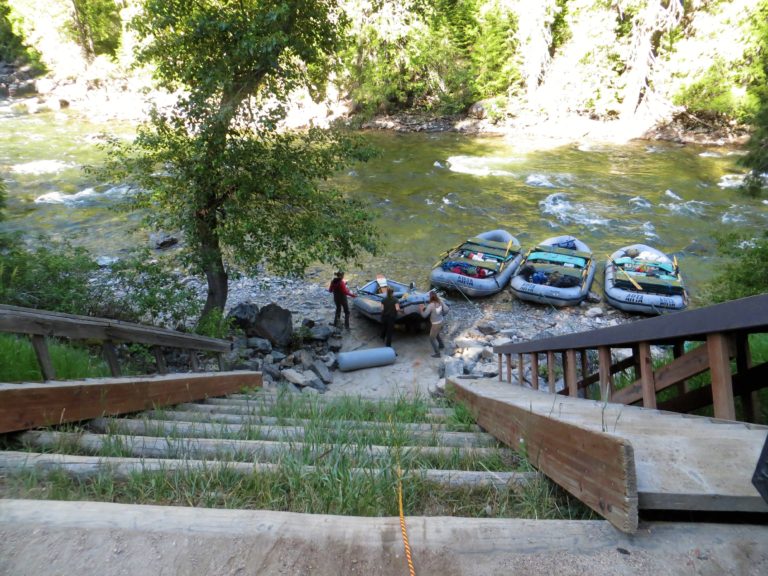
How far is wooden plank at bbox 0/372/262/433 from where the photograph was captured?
93.2 inches

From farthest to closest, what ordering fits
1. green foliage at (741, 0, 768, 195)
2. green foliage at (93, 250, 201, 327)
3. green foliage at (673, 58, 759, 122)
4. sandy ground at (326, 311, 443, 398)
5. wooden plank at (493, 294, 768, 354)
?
green foliage at (673, 58, 759, 122) → sandy ground at (326, 311, 443, 398) → green foliage at (93, 250, 201, 327) → green foliage at (741, 0, 768, 195) → wooden plank at (493, 294, 768, 354)

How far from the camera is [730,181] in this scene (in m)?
18.6

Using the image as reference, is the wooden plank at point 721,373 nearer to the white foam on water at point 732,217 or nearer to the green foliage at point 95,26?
the white foam on water at point 732,217

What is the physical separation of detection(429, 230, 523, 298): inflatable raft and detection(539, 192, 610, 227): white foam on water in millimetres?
3492

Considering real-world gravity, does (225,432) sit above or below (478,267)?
above

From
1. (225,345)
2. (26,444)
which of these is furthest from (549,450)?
(225,345)

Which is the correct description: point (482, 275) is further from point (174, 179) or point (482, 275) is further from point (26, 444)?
point (26, 444)

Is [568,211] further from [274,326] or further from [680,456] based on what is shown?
[680,456]

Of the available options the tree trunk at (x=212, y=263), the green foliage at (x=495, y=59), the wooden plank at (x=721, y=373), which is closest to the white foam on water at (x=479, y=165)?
the green foliage at (x=495, y=59)

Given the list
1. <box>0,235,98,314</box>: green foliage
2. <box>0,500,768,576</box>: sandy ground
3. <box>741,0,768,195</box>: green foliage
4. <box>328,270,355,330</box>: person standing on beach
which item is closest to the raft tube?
<box>328,270,355,330</box>: person standing on beach

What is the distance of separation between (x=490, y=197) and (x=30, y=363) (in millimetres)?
15862

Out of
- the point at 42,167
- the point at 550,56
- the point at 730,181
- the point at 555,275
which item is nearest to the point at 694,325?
the point at 555,275

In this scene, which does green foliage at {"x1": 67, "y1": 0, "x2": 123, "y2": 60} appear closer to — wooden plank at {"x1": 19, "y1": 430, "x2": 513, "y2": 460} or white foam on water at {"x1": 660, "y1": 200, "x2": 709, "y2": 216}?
white foam on water at {"x1": 660, "y1": 200, "x2": 709, "y2": 216}

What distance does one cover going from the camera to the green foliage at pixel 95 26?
3261 cm
